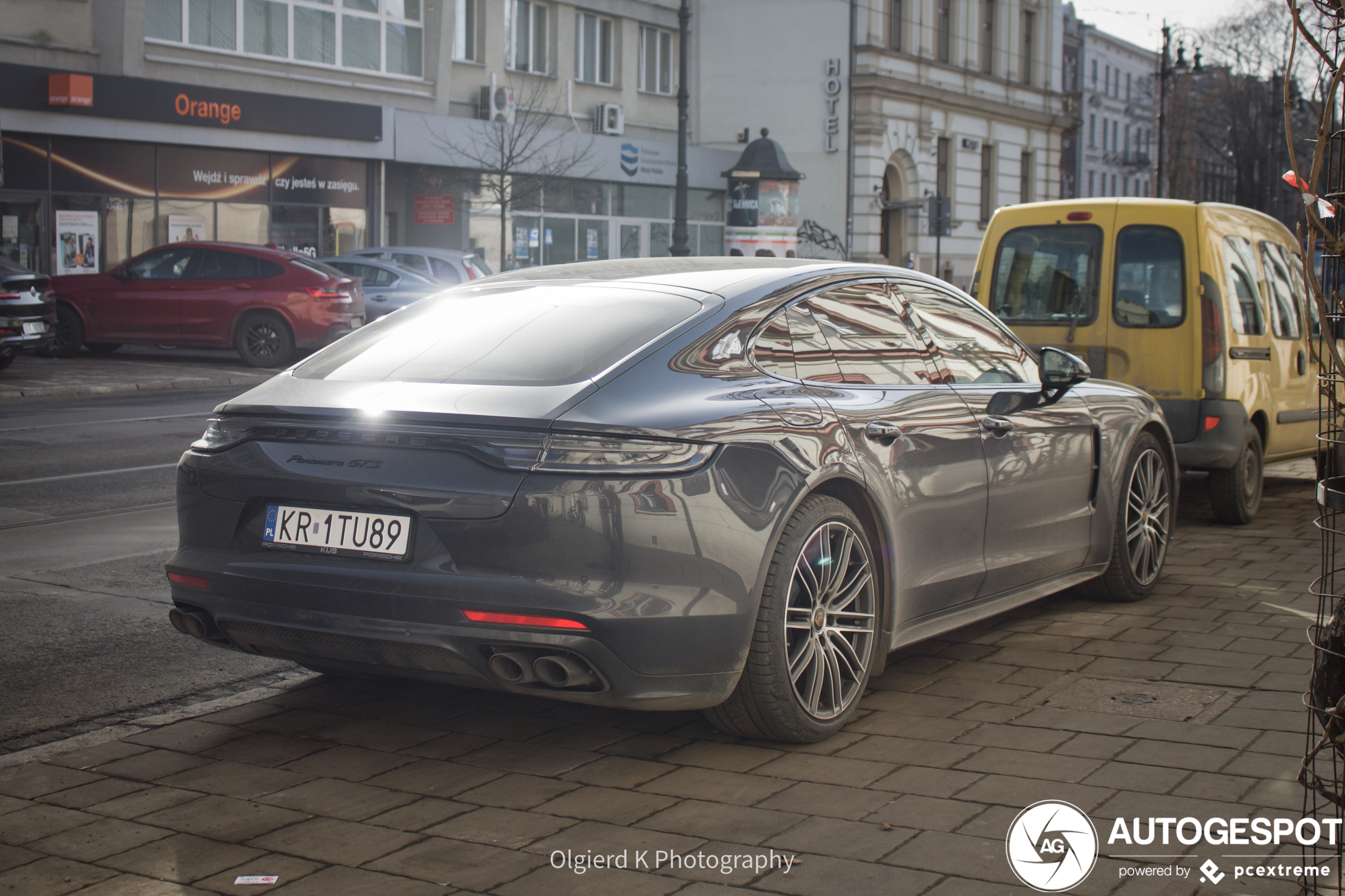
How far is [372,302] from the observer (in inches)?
950

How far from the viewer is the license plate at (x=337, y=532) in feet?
12.8

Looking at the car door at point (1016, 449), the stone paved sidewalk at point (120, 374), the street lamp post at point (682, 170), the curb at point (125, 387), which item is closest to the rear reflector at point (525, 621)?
the car door at point (1016, 449)

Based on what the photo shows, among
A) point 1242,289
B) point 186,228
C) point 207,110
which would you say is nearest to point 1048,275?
point 1242,289

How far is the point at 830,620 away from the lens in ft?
14.2

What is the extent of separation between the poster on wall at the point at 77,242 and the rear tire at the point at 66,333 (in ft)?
12.7

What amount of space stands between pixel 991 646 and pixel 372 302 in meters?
19.9

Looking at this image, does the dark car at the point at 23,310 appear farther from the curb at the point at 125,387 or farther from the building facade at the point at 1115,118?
the building facade at the point at 1115,118

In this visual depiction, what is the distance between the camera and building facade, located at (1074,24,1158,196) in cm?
7931

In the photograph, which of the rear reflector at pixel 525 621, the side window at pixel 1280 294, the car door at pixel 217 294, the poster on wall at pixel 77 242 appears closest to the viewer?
the rear reflector at pixel 525 621

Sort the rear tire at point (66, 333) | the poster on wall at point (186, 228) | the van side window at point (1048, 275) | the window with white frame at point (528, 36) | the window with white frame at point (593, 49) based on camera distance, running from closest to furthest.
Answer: the van side window at point (1048, 275) → the rear tire at point (66, 333) → the poster on wall at point (186, 228) → the window with white frame at point (528, 36) → the window with white frame at point (593, 49)

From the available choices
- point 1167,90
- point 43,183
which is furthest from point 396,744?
point 1167,90
